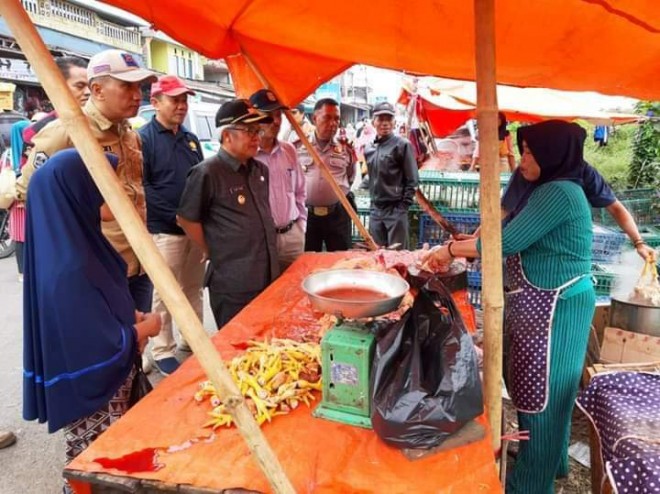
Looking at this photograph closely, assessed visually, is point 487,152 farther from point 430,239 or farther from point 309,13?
point 430,239

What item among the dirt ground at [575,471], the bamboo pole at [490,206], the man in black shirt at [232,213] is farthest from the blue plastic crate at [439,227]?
the bamboo pole at [490,206]

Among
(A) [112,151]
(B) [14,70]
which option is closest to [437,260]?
(A) [112,151]

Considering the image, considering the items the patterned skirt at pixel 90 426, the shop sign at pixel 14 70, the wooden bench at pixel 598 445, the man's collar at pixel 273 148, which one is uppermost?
the shop sign at pixel 14 70

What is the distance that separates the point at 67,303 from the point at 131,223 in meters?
0.79

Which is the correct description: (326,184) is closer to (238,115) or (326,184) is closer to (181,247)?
(181,247)

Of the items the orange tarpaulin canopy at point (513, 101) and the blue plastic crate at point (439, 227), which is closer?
the orange tarpaulin canopy at point (513, 101)

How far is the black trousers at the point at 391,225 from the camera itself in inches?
238

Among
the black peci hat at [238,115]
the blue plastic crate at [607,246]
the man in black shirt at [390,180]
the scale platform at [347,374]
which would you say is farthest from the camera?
the man in black shirt at [390,180]

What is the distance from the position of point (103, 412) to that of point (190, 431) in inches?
25.3

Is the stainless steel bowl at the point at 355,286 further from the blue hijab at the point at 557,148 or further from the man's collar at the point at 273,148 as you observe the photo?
the man's collar at the point at 273,148

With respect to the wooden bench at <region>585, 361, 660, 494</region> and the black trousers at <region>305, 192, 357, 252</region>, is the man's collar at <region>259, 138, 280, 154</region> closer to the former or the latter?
the black trousers at <region>305, 192, 357, 252</region>

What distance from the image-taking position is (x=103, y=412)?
207cm

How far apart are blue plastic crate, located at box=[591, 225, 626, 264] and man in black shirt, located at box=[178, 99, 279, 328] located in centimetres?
381

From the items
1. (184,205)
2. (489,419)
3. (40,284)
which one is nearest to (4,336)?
(184,205)
